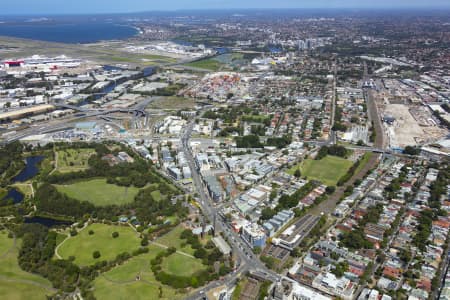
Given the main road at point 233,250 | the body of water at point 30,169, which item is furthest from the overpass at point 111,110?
the main road at point 233,250

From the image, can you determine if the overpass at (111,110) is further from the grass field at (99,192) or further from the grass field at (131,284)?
the grass field at (131,284)

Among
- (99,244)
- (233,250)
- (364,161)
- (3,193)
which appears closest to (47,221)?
(99,244)

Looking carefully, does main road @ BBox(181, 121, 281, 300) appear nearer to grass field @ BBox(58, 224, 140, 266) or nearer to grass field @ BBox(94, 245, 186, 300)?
grass field @ BBox(94, 245, 186, 300)

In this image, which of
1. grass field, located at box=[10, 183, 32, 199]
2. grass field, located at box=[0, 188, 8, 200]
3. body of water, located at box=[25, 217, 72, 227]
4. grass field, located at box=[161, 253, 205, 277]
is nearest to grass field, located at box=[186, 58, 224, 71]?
grass field, located at box=[10, 183, 32, 199]

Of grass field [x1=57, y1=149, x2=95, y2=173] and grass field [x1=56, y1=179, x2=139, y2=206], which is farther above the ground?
grass field [x1=57, y1=149, x2=95, y2=173]

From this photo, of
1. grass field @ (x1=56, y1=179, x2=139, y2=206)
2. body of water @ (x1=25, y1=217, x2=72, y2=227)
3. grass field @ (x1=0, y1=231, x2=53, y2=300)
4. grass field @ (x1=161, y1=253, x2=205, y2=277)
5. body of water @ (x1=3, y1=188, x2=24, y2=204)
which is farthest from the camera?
body of water @ (x1=3, y1=188, x2=24, y2=204)

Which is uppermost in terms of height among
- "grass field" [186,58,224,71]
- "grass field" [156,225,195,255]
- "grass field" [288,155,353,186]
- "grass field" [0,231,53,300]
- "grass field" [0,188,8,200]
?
"grass field" [186,58,224,71]
